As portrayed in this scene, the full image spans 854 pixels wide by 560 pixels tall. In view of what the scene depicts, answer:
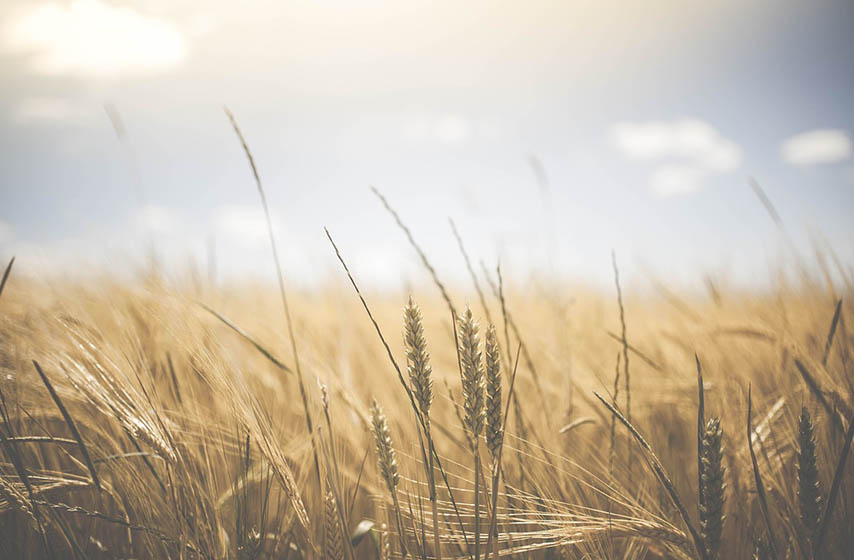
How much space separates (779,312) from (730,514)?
2.79ft

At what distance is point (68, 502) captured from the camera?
0.87 m

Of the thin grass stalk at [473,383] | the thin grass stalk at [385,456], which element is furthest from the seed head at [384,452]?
the thin grass stalk at [473,383]

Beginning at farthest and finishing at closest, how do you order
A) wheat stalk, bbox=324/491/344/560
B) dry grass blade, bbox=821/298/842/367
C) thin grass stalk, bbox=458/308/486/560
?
dry grass blade, bbox=821/298/842/367
wheat stalk, bbox=324/491/344/560
thin grass stalk, bbox=458/308/486/560

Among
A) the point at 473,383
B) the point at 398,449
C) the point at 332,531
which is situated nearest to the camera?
the point at 473,383

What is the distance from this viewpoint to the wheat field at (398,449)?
1.74ft

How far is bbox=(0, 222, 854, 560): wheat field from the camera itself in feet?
1.74

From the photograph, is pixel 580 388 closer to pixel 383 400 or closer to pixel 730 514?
pixel 730 514

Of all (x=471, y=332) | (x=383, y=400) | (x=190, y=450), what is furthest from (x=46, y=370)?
(x=471, y=332)

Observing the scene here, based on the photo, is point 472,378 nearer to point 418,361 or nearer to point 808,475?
point 418,361

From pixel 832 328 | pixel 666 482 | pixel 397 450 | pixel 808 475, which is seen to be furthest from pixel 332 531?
pixel 832 328

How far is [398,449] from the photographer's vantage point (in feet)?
2.63

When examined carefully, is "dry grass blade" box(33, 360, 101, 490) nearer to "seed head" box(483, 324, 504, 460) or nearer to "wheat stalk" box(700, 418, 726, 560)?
"seed head" box(483, 324, 504, 460)

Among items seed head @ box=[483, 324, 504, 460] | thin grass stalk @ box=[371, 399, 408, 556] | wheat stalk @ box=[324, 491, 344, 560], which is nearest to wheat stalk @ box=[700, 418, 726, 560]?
seed head @ box=[483, 324, 504, 460]

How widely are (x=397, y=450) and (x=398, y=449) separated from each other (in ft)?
0.67
